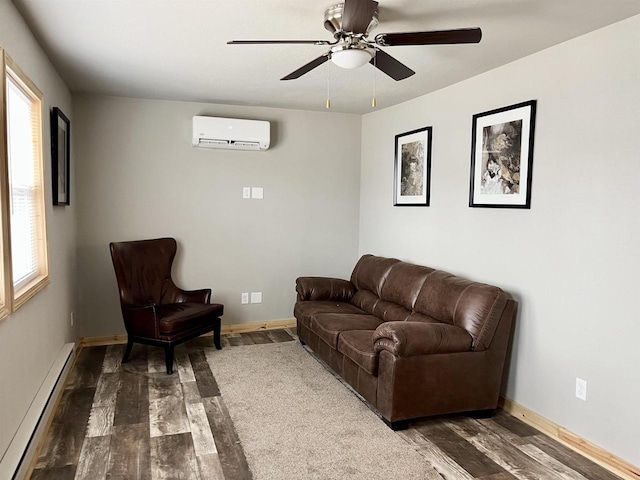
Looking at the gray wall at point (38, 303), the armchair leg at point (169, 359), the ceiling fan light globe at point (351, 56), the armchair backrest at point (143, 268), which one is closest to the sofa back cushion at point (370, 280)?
the armchair leg at point (169, 359)

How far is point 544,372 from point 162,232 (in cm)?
347

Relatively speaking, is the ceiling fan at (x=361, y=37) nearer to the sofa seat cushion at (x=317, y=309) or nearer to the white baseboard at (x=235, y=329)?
the sofa seat cushion at (x=317, y=309)

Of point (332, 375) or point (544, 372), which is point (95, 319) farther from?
point (544, 372)

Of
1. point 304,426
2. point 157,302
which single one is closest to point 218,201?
point 157,302

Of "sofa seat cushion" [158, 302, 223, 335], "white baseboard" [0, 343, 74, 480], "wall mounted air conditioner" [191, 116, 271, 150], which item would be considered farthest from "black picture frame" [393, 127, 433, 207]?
"white baseboard" [0, 343, 74, 480]

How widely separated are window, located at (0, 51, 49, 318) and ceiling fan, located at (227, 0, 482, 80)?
1.19 m

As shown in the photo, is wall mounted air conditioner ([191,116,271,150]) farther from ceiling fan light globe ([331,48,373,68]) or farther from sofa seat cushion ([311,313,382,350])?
ceiling fan light globe ([331,48,373,68])

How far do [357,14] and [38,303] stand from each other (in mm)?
2419

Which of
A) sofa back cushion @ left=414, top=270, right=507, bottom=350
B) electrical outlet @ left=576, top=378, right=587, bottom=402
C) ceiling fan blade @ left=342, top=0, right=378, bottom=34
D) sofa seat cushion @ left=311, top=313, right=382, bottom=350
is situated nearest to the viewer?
ceiling fan blade @ left=342, top=0, right=378, bottom=34

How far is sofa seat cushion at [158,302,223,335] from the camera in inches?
150

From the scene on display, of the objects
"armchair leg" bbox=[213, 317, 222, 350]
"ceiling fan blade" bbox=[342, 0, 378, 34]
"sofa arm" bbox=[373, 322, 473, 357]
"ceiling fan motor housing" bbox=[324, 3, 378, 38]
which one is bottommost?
"armchair leg" bbox=[213, 317, 222, 350]

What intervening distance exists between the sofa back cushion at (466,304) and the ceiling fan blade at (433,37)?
1.57 m

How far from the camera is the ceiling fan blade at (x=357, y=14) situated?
192cm

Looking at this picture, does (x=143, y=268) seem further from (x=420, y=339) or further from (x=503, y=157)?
(x=503, y=157)
